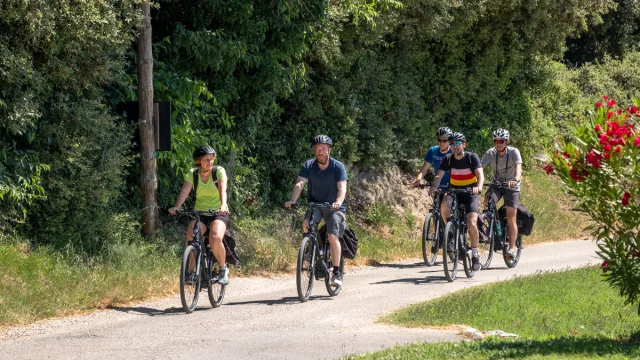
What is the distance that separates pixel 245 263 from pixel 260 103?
11.1 ft

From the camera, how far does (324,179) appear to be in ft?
41.8

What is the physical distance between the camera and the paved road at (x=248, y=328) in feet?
30.1

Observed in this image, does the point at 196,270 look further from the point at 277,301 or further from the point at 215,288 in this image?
the point at 277,301

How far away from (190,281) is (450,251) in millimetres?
4789

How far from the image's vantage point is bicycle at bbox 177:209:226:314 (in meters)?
11.5

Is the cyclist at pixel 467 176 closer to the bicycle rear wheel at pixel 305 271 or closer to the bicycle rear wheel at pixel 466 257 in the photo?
the bicycle rear wheel at pixel 466 257

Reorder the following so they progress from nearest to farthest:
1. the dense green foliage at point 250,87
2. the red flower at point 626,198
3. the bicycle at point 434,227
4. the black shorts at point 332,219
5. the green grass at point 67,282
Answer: the red flower at point 626,198
the green grass at point 67,282
the dense green foliage at point 250,87
the black shorts at point 332,219
the bicycle at point 434,227

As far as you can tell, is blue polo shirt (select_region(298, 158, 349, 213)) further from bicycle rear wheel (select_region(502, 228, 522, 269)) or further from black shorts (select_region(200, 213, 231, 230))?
bicycle rear wheel (select_region(502, 228, 522, 269))

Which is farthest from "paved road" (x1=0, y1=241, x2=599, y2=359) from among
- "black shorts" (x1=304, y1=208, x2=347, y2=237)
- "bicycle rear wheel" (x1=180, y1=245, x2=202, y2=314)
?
"black shorts" (x1=304, y1=208, x2=347, y2=237)

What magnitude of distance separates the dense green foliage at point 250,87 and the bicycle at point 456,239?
8.15 feet

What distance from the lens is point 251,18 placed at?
649 inches

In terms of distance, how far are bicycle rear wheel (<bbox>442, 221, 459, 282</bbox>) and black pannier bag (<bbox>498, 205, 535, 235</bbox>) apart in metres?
1.99

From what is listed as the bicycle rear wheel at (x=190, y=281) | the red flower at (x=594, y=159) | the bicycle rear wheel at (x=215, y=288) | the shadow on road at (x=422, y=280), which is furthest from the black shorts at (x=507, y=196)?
the red flower at (x=594, y=159)

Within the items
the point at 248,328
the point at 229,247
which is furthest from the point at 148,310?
the point at 248,328
